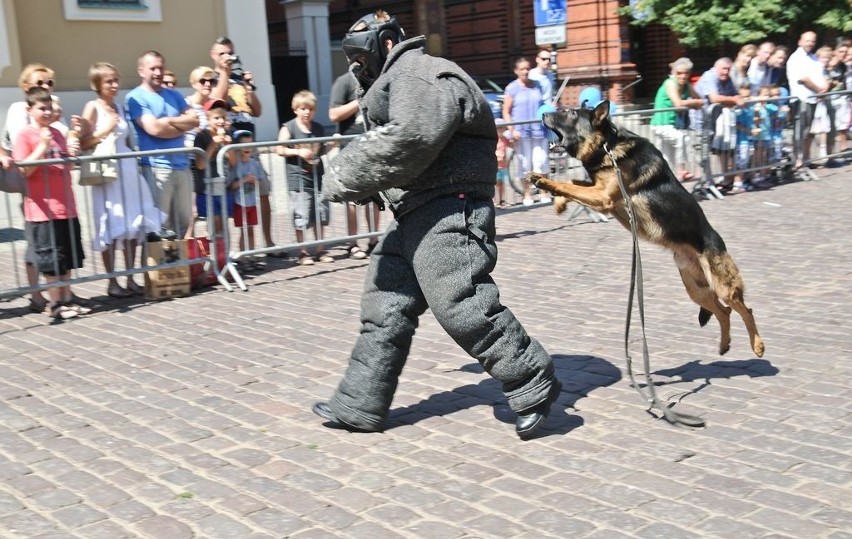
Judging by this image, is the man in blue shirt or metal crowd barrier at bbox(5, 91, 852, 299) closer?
metal crowd barrier at bbox(5, 91, 852, 299)

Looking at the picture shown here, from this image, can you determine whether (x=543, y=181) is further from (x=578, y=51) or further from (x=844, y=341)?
(x=578, y=51)

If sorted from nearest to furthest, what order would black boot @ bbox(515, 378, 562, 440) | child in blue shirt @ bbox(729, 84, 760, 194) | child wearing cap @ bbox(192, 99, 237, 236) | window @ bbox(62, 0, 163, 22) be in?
black boot @ bbox(515, 378, 562, 440) < child wearing cap @ bbox(192, 99, 237, 236) < child in blue shirt @ bbox(729, 84, 760, 194) < window @ bbox(62, 0, 163, 22)

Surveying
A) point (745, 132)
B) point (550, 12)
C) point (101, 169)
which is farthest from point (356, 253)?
point (745, 132)

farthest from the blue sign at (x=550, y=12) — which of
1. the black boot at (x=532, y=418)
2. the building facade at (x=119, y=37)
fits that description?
the black boot at (x=532, y=418)

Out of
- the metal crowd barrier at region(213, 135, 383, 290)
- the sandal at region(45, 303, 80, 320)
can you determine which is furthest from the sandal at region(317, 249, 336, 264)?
the sandal at region(45, 303, 80, 320)

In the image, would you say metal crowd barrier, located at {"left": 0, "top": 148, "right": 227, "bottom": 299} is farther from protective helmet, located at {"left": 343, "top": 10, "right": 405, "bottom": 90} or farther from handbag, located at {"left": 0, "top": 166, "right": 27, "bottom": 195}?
protective helmet, located at {"left": 343, "top": 10, "right": 405, "bottom": 90}

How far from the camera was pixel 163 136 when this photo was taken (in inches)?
339

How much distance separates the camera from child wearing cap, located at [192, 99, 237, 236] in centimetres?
879

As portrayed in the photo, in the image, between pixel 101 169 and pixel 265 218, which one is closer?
pixel 101 169

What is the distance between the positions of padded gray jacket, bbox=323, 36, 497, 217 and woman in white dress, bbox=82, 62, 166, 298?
416cm

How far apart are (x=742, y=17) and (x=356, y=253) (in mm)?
16405

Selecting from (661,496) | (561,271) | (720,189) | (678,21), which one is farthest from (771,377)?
(678,21)

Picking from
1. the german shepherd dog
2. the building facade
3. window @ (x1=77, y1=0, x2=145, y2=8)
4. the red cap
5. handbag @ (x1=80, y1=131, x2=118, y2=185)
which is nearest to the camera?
the german shepherd dog

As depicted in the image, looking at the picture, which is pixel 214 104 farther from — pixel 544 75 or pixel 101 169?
pixel 544 75
